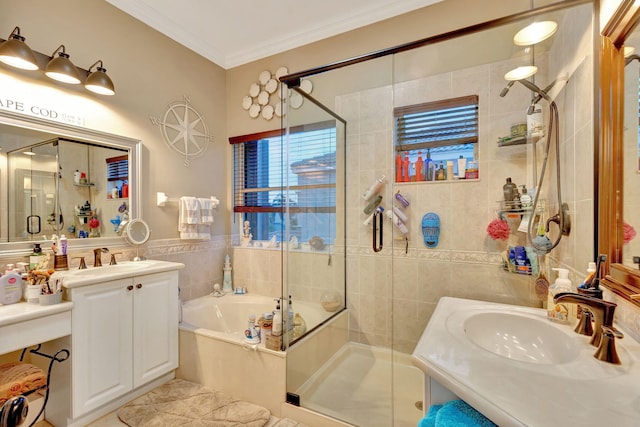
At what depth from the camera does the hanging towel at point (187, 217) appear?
2.63 metres

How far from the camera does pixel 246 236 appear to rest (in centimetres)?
315

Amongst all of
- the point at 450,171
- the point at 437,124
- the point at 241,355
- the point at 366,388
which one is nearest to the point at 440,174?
the point at 450,171

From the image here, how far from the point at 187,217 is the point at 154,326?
3.25 ft

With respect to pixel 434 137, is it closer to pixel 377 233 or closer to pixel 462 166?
pixel 462 166

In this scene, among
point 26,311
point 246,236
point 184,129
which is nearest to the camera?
point 26,311

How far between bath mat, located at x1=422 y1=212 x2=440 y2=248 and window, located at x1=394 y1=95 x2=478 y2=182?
31cm

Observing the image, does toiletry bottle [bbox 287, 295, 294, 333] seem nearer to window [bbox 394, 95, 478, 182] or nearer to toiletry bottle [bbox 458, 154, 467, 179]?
window [bbox 394, 95, 478, 182]

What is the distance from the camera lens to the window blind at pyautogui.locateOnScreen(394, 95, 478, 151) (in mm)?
2141

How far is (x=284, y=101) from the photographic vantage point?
84.3 inches

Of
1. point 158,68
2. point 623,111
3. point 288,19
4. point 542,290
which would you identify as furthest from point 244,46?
point 542,290

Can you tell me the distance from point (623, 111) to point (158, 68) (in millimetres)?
3082

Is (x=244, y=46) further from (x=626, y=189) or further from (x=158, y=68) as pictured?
(x=626, y=189)

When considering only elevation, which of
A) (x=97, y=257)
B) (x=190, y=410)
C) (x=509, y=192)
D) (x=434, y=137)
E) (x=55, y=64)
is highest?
(x=55, y=64)

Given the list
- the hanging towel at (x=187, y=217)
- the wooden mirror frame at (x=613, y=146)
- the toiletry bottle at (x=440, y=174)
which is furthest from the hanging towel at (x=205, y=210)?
the wooden mirror frame at (x=613, y=146)
